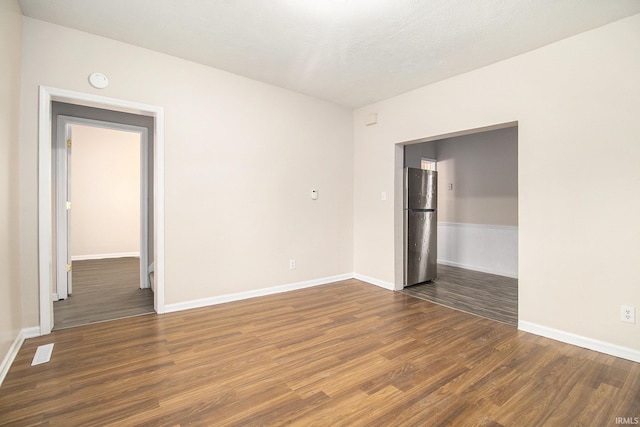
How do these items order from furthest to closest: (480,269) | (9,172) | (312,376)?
1. (480,269)
2. (9,172)
3. (312,376)

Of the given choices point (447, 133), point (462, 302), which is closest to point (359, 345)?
point (462, 302)

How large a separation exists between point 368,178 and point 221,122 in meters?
2.27

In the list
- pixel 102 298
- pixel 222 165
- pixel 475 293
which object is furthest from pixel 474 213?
pixel 102 298

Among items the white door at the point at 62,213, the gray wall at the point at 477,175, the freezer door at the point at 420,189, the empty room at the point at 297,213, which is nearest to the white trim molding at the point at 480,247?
the gray wall at the point at 477,175

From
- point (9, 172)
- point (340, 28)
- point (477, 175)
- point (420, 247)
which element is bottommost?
point (420, 247)

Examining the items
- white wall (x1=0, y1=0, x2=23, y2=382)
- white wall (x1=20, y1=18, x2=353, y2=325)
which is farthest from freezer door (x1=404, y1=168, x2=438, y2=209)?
white wall (x1=0, y1=0, x2=23, y2=382)

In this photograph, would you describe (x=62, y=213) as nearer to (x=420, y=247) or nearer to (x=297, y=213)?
(x=297, y=213)

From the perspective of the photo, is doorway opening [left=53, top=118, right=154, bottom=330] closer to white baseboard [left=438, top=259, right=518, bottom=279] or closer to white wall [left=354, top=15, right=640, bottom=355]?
white wall [left=354, top=15, right=640, bottom=355]

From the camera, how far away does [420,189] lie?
458 centimetres

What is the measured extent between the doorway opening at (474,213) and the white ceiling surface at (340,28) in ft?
4.90

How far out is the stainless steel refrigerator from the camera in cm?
441

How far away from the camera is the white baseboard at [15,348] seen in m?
2.02

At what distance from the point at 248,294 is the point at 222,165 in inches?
64.0

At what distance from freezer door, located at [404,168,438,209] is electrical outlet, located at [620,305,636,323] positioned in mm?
2453
